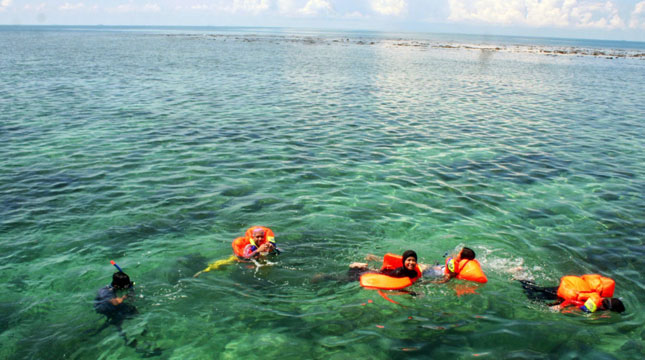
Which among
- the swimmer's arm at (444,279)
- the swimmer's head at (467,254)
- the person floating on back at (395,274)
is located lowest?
the swimmer's arm at (444,279)

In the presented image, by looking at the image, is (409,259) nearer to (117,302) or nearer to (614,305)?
(614,305)

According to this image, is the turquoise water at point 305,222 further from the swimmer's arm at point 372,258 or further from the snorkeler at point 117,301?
the swimmer's arm at point 372,258

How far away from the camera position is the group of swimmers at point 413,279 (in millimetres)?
8750

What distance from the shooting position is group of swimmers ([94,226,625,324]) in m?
8.75

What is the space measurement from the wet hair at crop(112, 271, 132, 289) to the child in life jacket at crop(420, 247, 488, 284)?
7262 millimetres

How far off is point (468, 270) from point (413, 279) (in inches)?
53.9

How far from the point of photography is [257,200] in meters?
14.2

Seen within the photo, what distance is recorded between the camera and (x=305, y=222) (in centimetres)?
1289

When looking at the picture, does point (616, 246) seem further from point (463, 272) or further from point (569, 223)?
point (463, 272)

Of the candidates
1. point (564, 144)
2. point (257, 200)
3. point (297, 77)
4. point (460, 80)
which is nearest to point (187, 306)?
point (257, 200)

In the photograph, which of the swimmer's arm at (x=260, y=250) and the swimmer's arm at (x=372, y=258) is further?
the swimmer's arm at (x=372, y=258)

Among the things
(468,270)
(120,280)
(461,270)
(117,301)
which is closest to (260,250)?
(120,280)

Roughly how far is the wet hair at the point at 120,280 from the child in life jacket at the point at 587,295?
981cm

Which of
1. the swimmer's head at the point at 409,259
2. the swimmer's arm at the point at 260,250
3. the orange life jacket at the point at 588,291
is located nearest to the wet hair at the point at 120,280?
the swimmer's arm at the point at 260,250
